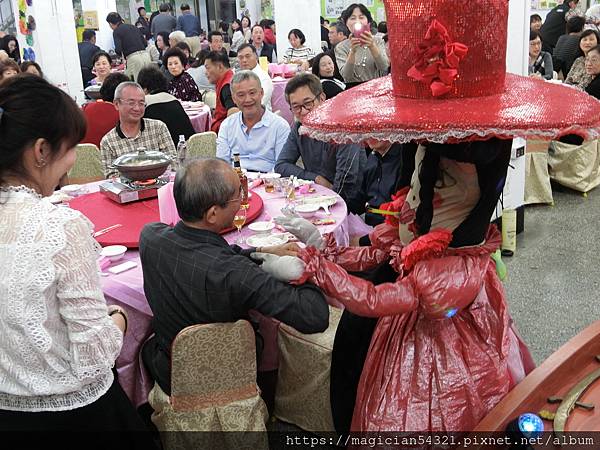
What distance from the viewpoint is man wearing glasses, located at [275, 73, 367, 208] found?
136 inches

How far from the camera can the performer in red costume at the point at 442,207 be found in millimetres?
1486

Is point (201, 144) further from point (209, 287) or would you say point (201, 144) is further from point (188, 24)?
point (188, 24)

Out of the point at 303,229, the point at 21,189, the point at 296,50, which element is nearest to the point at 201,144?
the point at 303,229

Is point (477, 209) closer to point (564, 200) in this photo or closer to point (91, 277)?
point (91, 277)

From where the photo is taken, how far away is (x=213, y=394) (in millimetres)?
2029

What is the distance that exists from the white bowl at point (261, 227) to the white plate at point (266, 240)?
0.27ft

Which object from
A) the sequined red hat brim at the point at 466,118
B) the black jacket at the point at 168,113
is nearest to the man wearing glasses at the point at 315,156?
the black jacket at the point at 168,113

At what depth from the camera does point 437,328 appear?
70.4 inches

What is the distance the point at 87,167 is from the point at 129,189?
1266 millimetres

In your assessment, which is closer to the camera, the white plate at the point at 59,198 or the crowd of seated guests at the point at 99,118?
the white plate at the point at 59,198

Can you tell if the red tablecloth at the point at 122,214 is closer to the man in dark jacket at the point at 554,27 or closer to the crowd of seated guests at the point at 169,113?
the crowd of seated guests at the point at 169,113

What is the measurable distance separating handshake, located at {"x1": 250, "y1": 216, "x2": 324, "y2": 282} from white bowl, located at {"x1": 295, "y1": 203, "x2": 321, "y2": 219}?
2.73ft

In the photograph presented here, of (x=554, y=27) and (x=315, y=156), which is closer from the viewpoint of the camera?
(x=315, y=156)

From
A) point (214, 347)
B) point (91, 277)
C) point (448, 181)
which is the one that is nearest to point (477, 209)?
point (448, 181)
